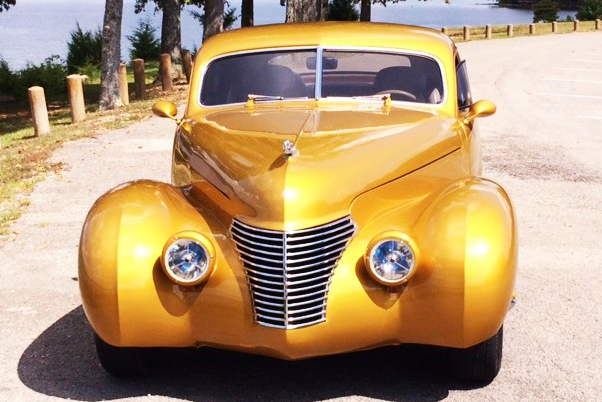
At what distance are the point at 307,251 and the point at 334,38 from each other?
2193 millimetres

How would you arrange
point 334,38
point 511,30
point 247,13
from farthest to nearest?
point 511,30 → point 247,13 → point 334,38

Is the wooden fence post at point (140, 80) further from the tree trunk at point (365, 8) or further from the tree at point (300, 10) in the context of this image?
the tree trunk at point (365, 8)

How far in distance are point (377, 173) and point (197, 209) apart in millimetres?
957

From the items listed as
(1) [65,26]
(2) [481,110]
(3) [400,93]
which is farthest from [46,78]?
(1) [65,26]

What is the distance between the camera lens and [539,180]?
33.1 ft

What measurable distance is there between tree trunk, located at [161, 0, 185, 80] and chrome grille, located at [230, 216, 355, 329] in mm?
19777

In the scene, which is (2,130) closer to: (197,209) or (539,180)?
(539,180)

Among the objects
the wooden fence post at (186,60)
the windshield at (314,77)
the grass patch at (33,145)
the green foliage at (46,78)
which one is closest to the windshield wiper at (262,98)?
the windshield at (314,77)

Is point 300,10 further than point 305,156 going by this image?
Yes

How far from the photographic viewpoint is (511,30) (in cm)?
4159

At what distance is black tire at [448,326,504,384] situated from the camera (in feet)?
15.3

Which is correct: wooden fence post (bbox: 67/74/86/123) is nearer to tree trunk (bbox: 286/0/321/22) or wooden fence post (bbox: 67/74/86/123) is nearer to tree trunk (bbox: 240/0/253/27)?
tree trunk (bbox: 286/0/321/22)

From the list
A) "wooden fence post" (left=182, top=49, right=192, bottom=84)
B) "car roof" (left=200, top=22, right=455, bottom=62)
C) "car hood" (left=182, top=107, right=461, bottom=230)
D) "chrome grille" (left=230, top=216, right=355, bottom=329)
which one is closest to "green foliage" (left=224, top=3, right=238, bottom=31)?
"wooden fence post" (left=182, top=49, right=192, bottom=84)

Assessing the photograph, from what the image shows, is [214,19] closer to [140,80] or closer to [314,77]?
[140,80]
